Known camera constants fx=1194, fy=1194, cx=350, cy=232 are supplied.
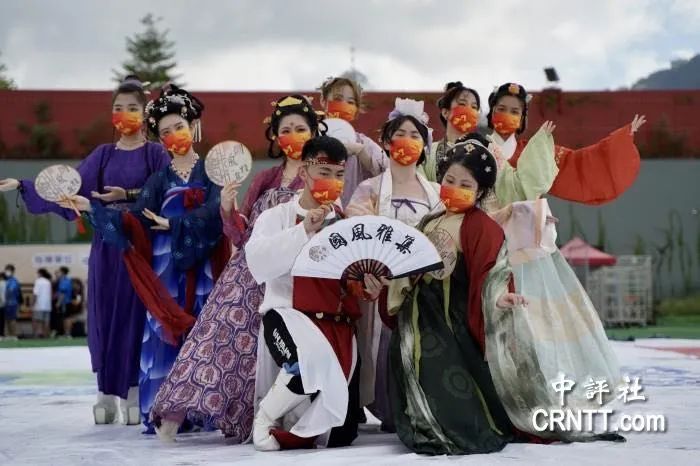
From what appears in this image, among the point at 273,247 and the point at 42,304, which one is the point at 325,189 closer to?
the point at 273,247

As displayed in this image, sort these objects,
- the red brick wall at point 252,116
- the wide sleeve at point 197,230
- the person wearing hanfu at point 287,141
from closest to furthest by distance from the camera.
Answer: the person wearing hanfu at point 287,141
the wide sleeve at point 197,230
the red brick wall at point 252,116

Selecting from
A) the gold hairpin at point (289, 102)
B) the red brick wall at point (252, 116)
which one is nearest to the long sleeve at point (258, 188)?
the gold hairpin at point (289, 102)

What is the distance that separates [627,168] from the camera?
568 cm

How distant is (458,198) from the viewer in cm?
464

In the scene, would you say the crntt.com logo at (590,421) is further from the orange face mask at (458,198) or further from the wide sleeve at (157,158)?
the wide sleeve at (157,158)

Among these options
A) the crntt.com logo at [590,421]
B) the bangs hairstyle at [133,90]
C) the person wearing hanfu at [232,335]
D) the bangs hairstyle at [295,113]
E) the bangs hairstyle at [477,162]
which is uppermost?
the bangs hairstyle at [133,90]

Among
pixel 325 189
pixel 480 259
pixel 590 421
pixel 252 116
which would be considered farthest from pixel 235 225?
pixel 252 116

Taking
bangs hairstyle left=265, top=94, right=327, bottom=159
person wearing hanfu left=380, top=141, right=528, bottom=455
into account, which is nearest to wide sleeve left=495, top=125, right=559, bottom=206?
person wearing hanfu left=380, top=141, right=528, bottom=455

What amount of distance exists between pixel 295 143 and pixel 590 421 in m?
1.68

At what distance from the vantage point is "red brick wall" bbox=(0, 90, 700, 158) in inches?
756

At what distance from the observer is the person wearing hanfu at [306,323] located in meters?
4.63

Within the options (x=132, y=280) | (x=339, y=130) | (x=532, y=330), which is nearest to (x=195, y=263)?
(x=132, y=280)

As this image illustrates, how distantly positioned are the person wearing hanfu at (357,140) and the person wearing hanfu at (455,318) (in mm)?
920

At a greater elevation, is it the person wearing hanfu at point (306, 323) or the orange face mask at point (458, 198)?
the orange face mask at point (458, 198)
